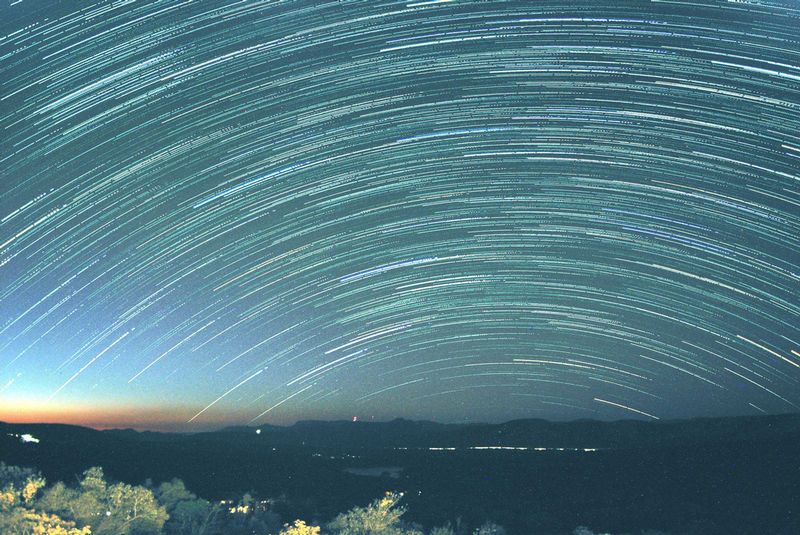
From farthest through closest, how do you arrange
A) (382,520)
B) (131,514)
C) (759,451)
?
(759,451)
(382,520)
(131,514)

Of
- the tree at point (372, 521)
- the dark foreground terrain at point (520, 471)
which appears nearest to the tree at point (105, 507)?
the tree at point (372, 521)

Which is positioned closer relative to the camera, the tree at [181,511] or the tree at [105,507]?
the tree at [105,507]

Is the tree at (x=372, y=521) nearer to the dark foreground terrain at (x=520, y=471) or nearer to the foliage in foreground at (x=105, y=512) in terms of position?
the foliage in foreground at (x=105, y=512)

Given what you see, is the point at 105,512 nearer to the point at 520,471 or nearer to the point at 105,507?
the point at 105,507

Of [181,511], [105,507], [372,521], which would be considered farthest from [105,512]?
[372,521]

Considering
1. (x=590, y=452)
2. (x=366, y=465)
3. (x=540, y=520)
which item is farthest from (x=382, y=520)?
(x=590, y=452)

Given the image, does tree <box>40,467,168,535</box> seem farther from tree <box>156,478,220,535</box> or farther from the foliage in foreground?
tree <box>156,478,220,535</box>

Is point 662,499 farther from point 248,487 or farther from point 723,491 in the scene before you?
point 248,487

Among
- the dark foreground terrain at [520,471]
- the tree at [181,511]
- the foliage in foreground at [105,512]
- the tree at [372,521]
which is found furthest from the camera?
the dark foreground terrain at [520,471]
